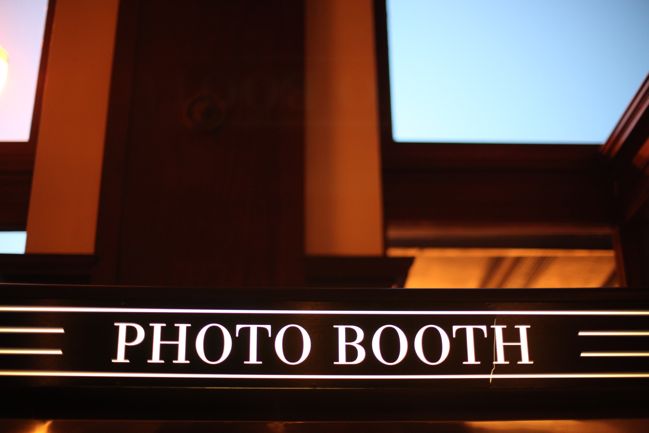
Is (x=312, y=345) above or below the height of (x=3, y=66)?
below

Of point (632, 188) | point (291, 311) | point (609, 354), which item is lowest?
point (609, 354)

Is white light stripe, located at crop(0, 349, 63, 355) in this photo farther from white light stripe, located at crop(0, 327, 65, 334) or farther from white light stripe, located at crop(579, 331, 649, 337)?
white light stripe, located at crop(579, 331, 649, 337)

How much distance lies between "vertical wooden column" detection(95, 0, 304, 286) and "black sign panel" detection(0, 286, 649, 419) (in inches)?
32.3

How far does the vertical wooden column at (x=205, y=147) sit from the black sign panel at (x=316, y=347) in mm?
820

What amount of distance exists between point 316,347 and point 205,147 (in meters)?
1.46

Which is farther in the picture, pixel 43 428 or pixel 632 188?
pixel 632 188

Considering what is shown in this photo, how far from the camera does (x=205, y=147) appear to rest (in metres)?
3.88

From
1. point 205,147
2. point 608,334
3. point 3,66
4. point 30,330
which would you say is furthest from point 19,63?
point 608,334

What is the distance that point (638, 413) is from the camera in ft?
9.46

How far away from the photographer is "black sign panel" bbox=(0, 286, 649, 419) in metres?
2.78

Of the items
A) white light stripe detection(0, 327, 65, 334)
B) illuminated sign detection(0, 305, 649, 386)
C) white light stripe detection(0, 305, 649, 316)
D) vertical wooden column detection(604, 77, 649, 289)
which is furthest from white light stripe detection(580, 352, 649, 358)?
white light stripe detection(0, 327, 65, 334)

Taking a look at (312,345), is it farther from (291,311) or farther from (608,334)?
(608,334)

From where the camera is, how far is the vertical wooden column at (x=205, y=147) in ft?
12.1

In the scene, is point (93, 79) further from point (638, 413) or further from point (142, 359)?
point (638, 413)
